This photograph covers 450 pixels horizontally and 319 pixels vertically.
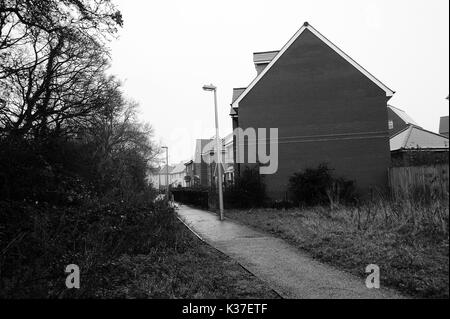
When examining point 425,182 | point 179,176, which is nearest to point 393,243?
point 425,182

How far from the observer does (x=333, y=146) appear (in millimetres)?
24203

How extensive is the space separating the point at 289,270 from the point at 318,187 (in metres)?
15.5

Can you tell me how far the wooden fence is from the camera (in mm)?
5296

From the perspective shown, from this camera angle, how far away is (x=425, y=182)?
23.1 ft

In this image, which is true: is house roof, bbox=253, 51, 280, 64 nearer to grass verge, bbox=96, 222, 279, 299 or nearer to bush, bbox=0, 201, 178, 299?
bush, bbox=0, 201, 178, 299

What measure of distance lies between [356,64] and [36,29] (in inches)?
771

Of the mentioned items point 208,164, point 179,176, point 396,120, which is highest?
point 396,120

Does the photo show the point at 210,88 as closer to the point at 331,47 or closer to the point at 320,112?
the point at 320,112

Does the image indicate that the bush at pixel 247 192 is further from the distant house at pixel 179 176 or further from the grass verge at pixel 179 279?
the distant house at pixel 179 176

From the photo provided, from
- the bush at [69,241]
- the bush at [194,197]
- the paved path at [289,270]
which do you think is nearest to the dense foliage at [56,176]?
the bush at [69,241]

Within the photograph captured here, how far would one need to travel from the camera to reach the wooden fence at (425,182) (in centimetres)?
530

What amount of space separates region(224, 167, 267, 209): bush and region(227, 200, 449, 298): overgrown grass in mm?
11112

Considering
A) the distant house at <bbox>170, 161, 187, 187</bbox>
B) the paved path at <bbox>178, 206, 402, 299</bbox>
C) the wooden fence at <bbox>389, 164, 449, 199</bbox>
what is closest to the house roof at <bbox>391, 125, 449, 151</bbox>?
the wooden fence at <bbox>389, 164, 449, 199</bbox>
